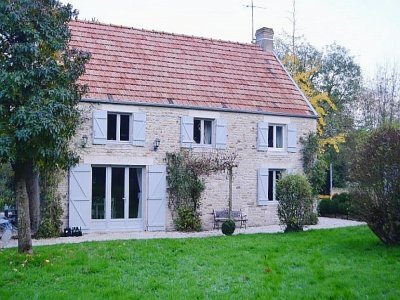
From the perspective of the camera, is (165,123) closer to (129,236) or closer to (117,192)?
(117,192)

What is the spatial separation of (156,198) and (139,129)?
2397 mm

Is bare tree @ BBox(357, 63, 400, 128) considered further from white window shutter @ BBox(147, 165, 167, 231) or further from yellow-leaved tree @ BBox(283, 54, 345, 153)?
white window shutter @ BBox(147, 165, 167, 231)

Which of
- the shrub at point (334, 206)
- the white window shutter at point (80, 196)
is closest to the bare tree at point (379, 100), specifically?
the shrub at point (334, 206)

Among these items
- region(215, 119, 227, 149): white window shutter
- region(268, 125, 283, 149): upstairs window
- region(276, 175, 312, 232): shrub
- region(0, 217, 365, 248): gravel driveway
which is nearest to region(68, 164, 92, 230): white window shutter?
region(0, 217, 365, 248): gravel driveway

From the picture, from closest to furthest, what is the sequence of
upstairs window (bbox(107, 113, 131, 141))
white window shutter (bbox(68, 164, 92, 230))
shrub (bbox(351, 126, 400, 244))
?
shrub (bbox(351, 126, 400, 244)), white window shutter (bbox(68, 164, 92, 230)), upstairs window (bbox(107, 113, 131, 141))

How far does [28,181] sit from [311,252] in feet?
27.5

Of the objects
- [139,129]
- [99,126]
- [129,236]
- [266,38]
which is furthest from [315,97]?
[129,236]

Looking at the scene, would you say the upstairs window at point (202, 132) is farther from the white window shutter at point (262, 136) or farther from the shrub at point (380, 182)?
the shrub at point (380, 182)

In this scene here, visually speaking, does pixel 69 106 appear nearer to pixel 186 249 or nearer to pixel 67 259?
pixel 67 259

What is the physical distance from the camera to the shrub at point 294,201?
51.3ft

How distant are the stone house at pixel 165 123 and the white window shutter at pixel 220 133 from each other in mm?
36

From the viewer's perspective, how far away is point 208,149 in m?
18.0

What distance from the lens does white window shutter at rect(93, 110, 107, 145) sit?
52.7 feet

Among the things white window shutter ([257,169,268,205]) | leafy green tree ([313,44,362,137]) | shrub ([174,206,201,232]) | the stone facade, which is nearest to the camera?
the stone facade
